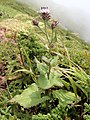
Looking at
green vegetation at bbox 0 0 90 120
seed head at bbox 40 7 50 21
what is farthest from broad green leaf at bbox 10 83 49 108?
seed head at bbox 40 7 50 21

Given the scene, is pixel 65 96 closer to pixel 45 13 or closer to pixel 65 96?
pixel 65 96

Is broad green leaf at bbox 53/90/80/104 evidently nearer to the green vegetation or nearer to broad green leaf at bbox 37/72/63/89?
the green vegetation

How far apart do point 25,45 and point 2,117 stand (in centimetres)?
208

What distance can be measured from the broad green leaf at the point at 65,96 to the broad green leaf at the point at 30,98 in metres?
0.18

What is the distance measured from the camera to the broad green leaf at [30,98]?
627cm

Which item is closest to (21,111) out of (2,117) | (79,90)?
(2,117)

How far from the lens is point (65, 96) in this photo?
6.33 m

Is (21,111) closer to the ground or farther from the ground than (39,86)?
closer to the ground

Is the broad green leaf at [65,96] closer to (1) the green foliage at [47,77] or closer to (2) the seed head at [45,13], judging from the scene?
(1) the green foliage at [47,77]

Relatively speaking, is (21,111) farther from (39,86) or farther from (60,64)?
(60,64)

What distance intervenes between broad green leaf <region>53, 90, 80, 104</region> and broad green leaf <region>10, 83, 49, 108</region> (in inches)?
7.0

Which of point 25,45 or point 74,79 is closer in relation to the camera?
point 74,79

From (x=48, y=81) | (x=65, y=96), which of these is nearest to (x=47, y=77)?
(x=48, y=81)

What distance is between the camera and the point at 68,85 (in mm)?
6645
